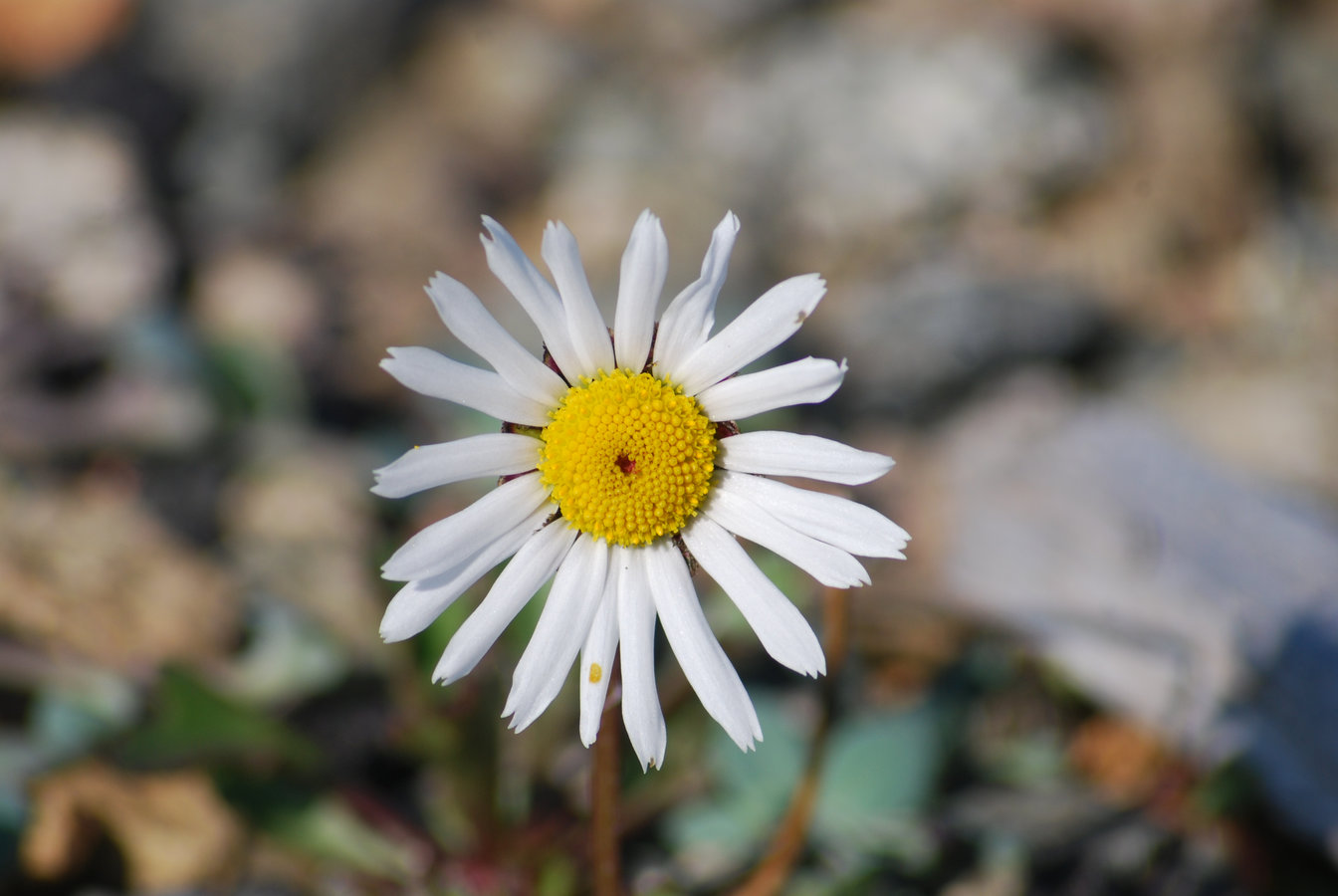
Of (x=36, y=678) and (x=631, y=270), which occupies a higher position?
(x=631, y=270)

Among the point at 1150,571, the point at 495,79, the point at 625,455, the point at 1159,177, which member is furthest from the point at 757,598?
the point at 495,79

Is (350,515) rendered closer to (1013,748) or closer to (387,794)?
(387,794)

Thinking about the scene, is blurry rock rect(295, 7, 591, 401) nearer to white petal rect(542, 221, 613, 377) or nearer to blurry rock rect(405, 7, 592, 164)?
blurry rock rect(405, 7, 592, 164)

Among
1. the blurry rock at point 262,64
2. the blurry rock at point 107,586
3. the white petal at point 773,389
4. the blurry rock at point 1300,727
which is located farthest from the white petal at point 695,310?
the blurry rock at point 262,64

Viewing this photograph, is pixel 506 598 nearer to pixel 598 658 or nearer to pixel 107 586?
pixel 598 658

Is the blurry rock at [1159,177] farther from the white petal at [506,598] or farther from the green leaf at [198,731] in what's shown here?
the green leaf at [198,731]

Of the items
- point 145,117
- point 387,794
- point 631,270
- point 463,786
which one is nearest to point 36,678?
point 387,794
